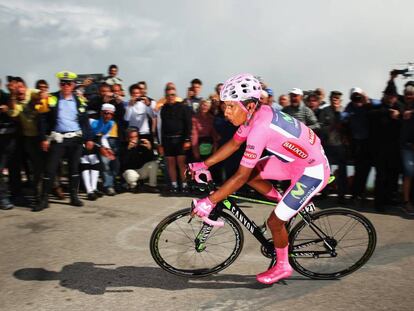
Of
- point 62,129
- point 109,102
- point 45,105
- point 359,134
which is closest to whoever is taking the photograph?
point 62,129

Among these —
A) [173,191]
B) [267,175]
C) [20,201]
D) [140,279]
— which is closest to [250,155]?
[267,175]

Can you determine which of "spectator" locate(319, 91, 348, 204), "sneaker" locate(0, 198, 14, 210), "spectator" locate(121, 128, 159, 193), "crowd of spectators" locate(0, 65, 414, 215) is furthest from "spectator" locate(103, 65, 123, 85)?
"spectator" locate(319, 91, 348, 204)

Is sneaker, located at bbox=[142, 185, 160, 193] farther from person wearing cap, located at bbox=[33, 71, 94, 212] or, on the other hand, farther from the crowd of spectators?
person wearing cap, located at bbox=[33, 71, 94, 212]

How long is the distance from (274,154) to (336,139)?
13.4 feet

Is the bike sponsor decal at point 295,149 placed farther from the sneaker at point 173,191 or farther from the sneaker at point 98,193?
the sneaker at point 98,193

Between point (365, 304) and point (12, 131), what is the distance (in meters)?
6.15

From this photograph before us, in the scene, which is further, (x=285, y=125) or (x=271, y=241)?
(x=271, y=241)

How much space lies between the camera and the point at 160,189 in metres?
9.10

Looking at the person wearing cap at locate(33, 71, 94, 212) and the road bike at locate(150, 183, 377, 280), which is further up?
the person wearing cap at locate(33, 71, 94, 212)

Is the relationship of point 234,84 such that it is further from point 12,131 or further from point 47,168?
point 12,131

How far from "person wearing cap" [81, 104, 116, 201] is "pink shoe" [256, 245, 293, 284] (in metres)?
4.65

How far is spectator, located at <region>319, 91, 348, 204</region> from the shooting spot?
781 cm

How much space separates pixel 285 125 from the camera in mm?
4016

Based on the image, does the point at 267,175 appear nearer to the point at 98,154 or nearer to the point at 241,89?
the point at 241,89
